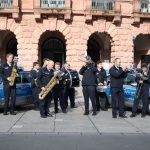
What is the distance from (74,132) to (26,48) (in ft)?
57.8

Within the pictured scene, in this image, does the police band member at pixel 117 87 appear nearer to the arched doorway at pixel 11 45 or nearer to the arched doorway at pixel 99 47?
the arched doorway at pixel 99 47

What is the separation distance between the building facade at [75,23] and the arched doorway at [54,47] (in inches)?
129

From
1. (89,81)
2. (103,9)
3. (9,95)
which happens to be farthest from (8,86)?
(103,9)

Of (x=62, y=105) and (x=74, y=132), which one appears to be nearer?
(x=74, y=132)

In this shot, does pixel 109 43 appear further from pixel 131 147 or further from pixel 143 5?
pixel 131 147

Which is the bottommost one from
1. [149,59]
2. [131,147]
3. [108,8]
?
[131,147]

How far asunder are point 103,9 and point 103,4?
0.39m

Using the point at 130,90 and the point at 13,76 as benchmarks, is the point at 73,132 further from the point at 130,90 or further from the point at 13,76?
the point at 130,90

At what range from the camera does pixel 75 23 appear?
2844 cm

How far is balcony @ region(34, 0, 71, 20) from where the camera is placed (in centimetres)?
2756

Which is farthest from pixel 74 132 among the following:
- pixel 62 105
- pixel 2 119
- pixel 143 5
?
pixel 143 5

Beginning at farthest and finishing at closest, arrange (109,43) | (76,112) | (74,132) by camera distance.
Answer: (109,43)
(76,112)
(74,132)

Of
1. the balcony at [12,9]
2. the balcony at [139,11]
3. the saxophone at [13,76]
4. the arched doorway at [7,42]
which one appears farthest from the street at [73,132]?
the arched doorway at [7,42]

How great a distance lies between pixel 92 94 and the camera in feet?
47.2
